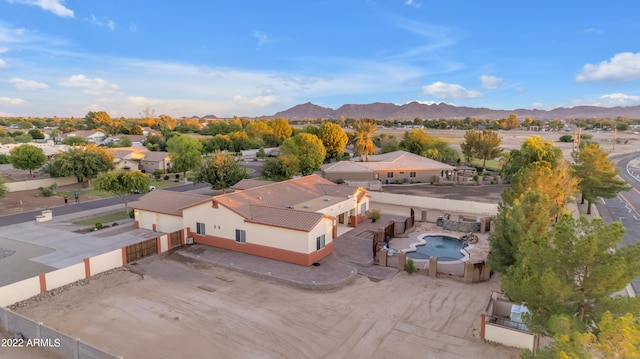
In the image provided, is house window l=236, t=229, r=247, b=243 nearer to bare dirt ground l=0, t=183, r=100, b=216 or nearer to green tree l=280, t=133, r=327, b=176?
bare dirt ground l=0, t=183, r=100, b=216

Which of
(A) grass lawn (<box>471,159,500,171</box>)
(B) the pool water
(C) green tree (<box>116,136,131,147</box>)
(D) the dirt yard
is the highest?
(C) green tree (<box>116,136,131,147</box>)

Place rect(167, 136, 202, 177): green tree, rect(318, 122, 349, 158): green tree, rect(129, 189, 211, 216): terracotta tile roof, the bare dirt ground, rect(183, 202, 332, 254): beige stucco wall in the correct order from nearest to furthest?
1. rect(183, 202, 332, 254): beige stucco wall
2. rect(129, 189, 211, 216): terracotta tile roof
3. the bare dirt ground
4. rect(167, 136, 202, 177): green tree
5. rect(318, 122, 349, 158): green tree

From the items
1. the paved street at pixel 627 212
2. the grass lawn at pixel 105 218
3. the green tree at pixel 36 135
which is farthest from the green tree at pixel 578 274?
the green tree at pixel 36 135

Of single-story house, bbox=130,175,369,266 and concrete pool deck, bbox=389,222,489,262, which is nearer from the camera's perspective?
single-story house, bbox=130,175,369,266

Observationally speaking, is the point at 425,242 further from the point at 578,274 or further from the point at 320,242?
the point at 578,274

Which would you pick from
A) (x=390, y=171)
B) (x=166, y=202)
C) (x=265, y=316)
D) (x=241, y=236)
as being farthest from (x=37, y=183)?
(x=265, y=316)

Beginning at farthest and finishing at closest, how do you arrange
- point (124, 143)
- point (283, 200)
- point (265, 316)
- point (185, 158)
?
point (124, 143) < point (185, 158) < point (283, 200) < point (265, 316)

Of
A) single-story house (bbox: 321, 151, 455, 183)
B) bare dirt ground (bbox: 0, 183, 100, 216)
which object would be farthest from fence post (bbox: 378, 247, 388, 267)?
bare dirt ground (bbox: 0, 183, 100, 216)
